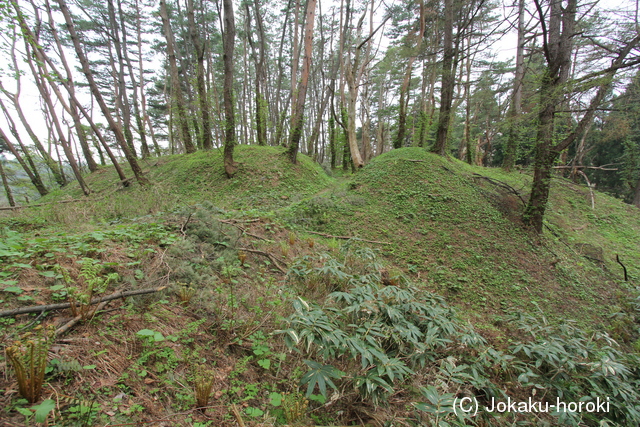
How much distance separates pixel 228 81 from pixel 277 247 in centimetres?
632

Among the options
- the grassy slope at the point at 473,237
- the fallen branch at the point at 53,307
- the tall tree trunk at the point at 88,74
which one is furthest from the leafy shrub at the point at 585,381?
the tall tree trunk at the point at 88,74

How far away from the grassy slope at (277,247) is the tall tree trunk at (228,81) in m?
0.58

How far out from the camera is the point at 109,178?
1173 cm

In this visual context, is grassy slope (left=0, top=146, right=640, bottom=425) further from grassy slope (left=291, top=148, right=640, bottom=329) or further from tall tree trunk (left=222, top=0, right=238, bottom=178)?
tall tree trunk (left=222, top=0, right=238, bottom=178)

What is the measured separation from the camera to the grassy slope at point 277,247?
199 centimetres

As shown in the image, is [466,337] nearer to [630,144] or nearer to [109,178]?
[109,178]

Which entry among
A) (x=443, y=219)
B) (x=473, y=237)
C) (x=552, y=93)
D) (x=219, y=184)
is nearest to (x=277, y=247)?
(x=443, y=219)

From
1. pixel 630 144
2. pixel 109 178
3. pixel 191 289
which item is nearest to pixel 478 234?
pixel 191 289

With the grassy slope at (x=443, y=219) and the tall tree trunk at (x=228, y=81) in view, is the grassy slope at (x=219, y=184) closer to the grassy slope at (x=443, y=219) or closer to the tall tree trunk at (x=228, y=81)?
the grassy slope at (x=443, y=219)

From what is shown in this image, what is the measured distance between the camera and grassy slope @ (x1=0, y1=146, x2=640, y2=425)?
1.99 meters

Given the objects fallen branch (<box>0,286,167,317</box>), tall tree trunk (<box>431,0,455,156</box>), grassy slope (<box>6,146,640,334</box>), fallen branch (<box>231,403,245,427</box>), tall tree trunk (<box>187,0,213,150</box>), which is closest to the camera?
fallen branch (<box>231,403,245,427</box>)

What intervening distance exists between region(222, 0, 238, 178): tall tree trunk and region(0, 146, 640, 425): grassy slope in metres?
0.58

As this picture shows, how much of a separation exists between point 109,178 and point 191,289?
1305 cm

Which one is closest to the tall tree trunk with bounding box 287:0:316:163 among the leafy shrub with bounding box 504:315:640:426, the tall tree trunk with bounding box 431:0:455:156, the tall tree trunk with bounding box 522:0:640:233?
the tall tree trunk with bounding box 431:0:455:156
